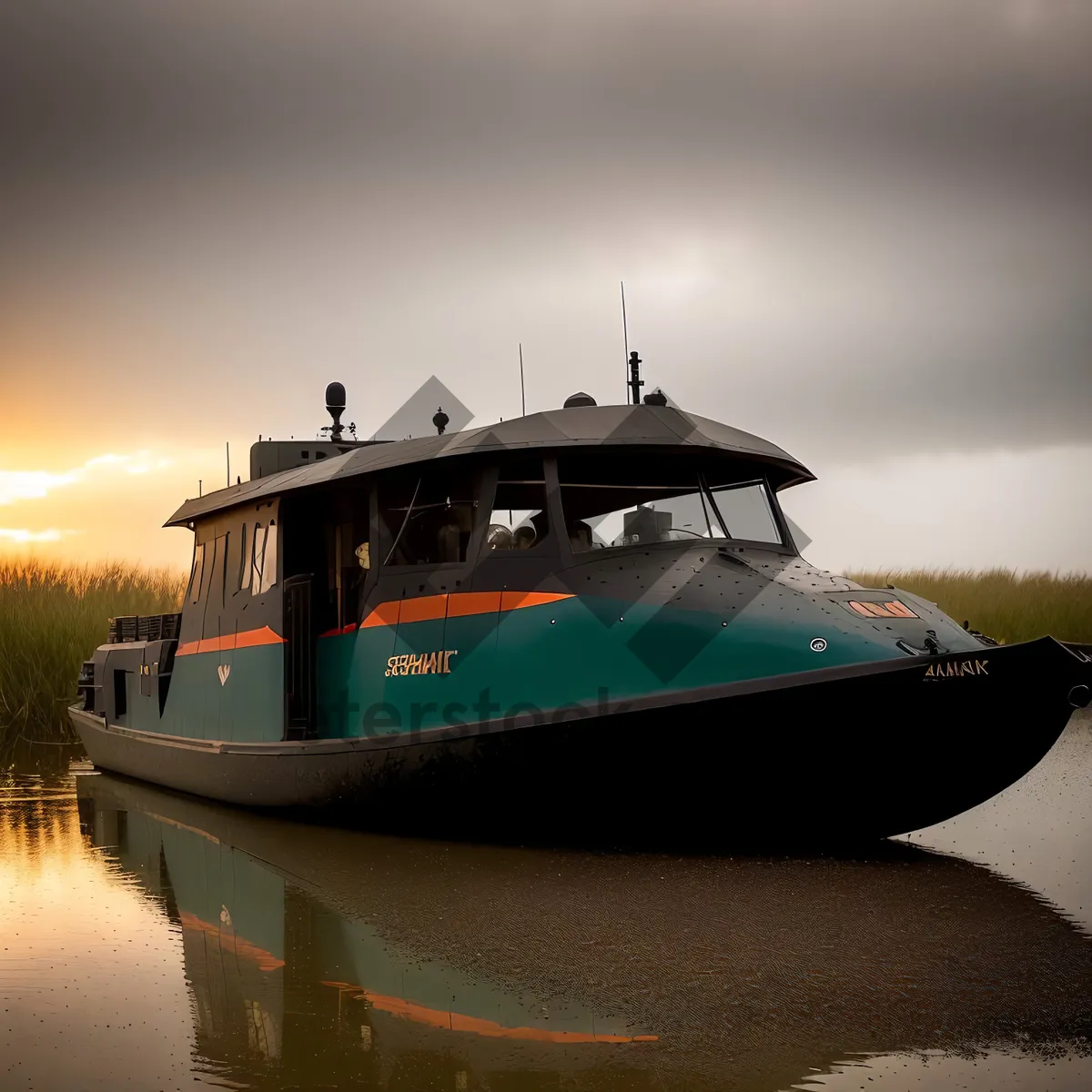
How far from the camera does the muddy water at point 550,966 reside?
4434 millimetres

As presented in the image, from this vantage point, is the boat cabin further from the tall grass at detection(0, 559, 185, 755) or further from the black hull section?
the tall grass at detection(0, 559, 185, 755)

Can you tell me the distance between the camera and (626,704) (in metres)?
7.29

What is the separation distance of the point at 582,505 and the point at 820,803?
8.07ft

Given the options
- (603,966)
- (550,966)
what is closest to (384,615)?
(550,966)

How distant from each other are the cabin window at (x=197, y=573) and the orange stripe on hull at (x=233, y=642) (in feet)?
1.47

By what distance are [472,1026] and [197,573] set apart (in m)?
8.19

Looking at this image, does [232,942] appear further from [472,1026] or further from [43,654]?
[43,654]

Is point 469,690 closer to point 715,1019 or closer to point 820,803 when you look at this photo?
point 820,803

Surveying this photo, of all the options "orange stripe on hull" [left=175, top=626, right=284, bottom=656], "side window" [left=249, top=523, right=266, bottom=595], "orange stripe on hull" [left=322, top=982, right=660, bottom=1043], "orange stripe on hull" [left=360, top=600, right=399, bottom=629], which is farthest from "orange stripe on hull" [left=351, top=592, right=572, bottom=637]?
"orange stripe on hull" [left=322, top=982, right=660, bottom=1043]

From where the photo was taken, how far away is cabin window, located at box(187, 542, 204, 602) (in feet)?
39.8

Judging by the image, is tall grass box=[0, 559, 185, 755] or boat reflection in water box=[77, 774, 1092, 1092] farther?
tall grass box=[0, 559, 185, 755]

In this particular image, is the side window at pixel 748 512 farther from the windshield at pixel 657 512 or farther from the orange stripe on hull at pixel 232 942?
the orange stripe on hull at pixel 232 942

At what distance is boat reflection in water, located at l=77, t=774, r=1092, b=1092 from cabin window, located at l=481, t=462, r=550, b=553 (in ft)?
6.42

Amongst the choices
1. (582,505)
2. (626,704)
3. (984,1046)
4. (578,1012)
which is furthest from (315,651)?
(984,1046)
